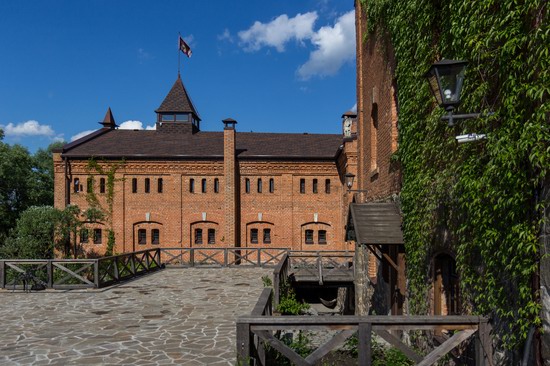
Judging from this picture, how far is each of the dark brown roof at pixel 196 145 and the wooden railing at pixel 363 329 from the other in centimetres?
2025

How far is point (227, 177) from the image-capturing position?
23.8m

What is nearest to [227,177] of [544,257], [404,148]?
[404,148]

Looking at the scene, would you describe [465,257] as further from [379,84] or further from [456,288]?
[379,84]

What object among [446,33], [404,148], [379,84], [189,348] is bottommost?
[189,348]

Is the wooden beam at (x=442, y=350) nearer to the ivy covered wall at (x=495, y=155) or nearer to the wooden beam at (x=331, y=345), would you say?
the ivy covered wall at (x=495, y=155)

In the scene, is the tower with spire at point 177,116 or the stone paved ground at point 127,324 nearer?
the stone paved ground at point 127,324

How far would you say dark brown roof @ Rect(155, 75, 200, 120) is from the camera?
28.2 meters

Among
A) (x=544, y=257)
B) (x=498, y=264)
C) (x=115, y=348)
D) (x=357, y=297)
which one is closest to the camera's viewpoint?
(x=544, y=257)

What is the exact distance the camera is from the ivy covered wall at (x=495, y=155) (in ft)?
11.7

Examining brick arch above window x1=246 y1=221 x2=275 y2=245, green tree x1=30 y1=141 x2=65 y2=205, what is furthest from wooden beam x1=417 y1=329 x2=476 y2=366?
green tree x1=30 y1=141 x2=65 y2=205

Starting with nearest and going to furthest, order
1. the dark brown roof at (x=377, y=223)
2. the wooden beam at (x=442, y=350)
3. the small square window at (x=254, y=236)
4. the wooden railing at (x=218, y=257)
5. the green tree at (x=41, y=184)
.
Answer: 1. the wooden beam at (x=442, y=350)
2. the dark brown roof at (x=377, y=223)
3. the wooden railing at (x=218, y=257)
4. the small square window at (x=254, y=236)
5. the green tree at (x=41, y=184)

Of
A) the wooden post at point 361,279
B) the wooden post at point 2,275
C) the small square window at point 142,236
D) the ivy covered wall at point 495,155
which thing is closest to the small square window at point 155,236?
the small square window at point 142,236

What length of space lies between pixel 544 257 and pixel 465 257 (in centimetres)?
142

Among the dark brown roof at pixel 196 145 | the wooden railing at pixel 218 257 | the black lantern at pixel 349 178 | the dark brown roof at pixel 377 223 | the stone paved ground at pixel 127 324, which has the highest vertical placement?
the dark brown roof at pixel 196 145
